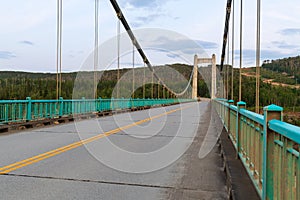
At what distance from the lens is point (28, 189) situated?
420 cm

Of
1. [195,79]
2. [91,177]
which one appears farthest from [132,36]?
[195,79]

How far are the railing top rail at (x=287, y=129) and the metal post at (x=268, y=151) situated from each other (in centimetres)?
10

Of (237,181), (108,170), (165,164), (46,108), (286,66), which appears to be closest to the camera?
(237,181)

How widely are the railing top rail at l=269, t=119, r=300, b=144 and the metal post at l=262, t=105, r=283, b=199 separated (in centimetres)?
10

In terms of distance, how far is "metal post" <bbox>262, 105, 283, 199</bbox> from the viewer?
2.73m

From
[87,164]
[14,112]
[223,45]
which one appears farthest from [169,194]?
[223,45]

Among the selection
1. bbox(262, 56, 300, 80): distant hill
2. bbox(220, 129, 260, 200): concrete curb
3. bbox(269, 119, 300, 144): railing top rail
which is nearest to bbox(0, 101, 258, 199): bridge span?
bbox(220, 129, 260, 200): concrete curb

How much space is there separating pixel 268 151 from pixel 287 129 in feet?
2.41

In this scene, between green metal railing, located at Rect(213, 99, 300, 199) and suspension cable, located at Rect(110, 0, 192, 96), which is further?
suspension cable, located at Rect(110, 0, 192, 96)

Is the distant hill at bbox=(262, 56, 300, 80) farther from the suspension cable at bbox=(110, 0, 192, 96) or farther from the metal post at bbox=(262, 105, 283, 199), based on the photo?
the suspension cable at bbox=(110, 0, 192, 96)

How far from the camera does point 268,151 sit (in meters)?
2.79

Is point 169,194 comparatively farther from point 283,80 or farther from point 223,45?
point 223,45

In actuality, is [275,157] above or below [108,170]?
above

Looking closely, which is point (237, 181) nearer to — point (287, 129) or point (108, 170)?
point (287, 129)
